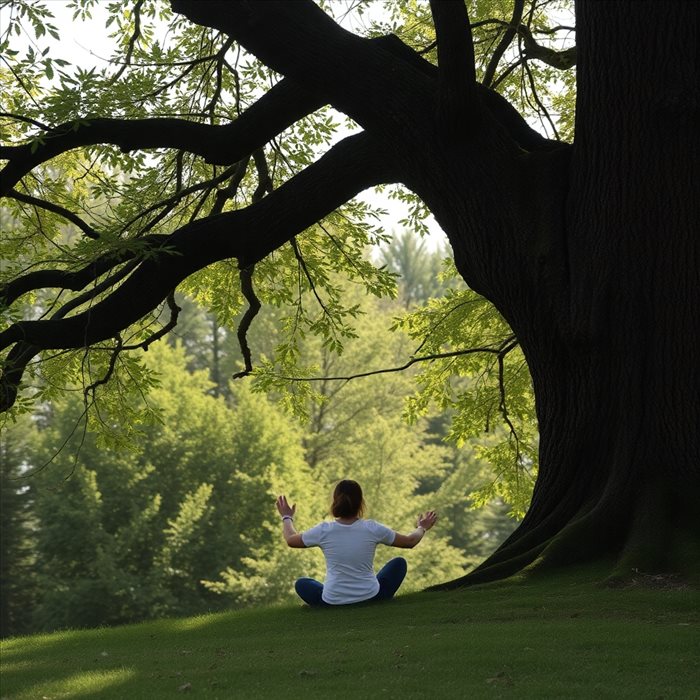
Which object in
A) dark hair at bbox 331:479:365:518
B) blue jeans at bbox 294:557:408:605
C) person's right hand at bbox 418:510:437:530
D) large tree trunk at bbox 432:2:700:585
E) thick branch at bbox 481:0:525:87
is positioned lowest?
blue jeans at bbox 294:557:408:605

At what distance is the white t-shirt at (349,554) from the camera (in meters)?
7.97

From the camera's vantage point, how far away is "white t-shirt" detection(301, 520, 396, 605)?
26.2ft

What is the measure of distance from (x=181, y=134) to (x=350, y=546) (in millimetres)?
3855

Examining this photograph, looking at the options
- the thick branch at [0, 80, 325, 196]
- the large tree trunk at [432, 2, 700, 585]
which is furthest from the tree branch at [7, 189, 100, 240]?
the large tree trunk at [432, 2, 700, 585]

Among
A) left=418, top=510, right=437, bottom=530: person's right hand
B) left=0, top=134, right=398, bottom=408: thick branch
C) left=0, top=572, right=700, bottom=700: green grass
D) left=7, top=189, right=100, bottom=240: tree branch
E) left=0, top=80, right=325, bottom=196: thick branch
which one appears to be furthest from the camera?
left=7, top=189, right=100, bottom=240: tree branch

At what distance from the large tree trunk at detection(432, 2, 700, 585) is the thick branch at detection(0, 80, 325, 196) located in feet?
8.08

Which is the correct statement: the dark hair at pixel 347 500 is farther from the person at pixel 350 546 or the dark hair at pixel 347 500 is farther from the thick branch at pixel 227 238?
the thick branch at pixel 227 238

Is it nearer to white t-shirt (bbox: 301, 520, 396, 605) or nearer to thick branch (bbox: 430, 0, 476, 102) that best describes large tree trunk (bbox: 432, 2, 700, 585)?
white t-shirt (bbox: 301, 520, 396, 605)

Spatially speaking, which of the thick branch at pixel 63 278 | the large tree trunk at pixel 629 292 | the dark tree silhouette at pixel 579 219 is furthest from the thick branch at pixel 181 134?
the large tree trunk at pixel 629 292

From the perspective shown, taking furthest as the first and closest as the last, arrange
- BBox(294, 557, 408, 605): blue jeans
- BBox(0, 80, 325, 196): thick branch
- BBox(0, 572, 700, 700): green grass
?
BBox(0, 80, 325, 196): thick branch, BBox(294, 557, 408, 605): blue jeans, BBox(0, 572, 700, 700): green grass

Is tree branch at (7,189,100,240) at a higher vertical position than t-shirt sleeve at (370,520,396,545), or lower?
higher

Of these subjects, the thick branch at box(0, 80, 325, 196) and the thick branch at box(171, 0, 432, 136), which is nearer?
the thick branch at box(171, 0, 432, 136)

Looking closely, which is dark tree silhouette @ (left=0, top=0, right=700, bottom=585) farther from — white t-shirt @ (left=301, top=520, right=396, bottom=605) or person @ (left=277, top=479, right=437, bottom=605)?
white t-shirt @ (left=301, top=520, right=396, bottom=605)

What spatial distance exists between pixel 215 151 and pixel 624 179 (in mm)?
3526
